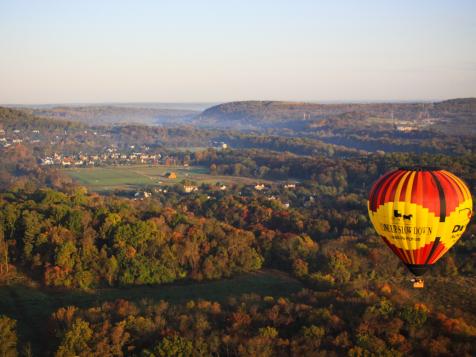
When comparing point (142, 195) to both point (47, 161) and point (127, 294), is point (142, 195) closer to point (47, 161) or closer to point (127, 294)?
point (127, 294)

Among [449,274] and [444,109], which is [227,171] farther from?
[444,109]

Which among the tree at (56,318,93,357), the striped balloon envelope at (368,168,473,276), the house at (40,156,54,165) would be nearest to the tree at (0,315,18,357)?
the tree at (56,318,93,357)

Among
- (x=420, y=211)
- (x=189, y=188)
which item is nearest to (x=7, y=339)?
(x=420, y=211)

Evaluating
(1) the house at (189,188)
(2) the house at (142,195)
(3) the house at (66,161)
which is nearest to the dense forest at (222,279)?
(2) the house at (142,195)

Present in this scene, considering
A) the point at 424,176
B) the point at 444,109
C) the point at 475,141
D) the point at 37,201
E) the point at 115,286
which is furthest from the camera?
the point at 444,109

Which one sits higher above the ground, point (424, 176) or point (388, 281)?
point (424, 176)

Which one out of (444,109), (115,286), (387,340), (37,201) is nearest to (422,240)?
(387,340)
